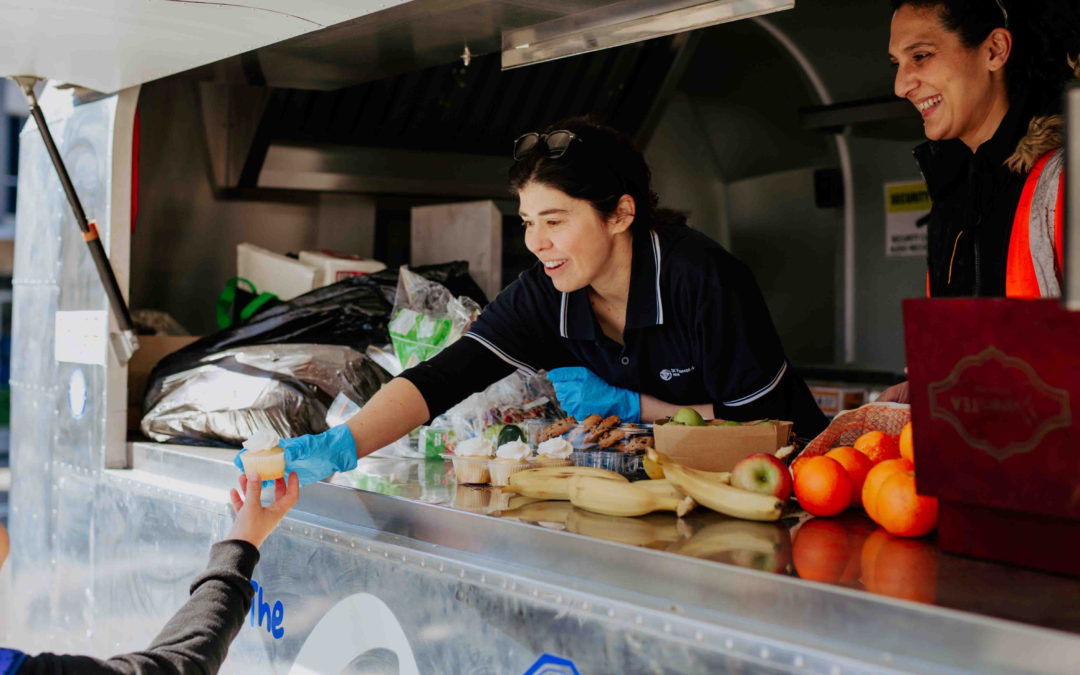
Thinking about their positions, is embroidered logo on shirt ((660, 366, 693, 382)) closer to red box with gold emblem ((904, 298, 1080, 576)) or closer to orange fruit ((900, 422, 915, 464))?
orange fruit ((900, 422, 915, 464))

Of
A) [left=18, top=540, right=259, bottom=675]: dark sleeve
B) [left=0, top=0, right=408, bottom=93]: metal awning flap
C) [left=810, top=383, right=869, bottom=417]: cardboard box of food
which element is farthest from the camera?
[left=810, top=383, right=869, bottom=417]: cardboard box of food

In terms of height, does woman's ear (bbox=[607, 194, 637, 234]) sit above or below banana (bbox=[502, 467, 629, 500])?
above

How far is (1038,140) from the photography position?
6.26 feet

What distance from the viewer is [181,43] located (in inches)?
95.6

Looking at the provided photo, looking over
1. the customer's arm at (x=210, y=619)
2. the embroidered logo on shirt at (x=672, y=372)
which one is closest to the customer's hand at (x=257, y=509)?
the customer's arm at (x=210, y=619)

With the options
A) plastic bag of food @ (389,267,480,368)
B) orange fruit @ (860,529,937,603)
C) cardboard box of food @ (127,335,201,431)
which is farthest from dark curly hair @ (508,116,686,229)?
cardboard box of food @ (127,335,201,431)

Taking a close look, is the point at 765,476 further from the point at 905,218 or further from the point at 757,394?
the point at 905,218

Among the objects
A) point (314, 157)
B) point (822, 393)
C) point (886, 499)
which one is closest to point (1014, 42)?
point (886, 499)

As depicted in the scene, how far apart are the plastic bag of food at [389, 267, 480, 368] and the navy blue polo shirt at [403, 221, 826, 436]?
238 mm

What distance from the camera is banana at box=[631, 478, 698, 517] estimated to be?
1.67 m

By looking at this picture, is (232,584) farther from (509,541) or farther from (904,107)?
(904,107)

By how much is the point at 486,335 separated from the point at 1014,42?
1356 mm

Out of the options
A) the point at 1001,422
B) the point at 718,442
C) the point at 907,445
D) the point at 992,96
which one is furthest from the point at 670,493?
the point at 992,96

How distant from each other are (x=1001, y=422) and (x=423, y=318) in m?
1.91
